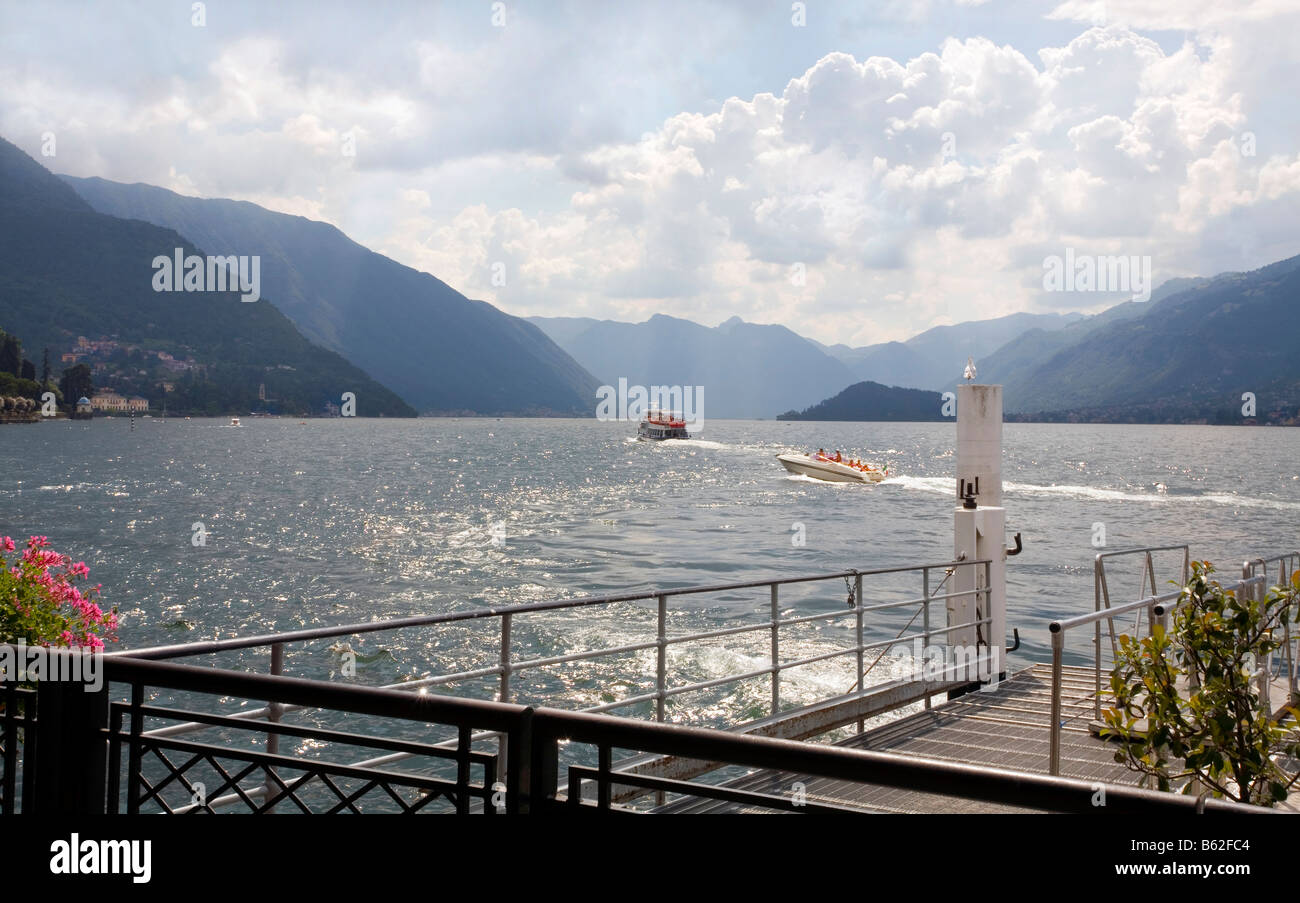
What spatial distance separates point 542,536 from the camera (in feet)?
124

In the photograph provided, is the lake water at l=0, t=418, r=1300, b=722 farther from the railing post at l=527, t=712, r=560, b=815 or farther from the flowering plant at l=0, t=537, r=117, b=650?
the railing post at l=527, t=712, r=560, b=815

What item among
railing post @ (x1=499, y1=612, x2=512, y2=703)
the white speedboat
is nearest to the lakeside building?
the white speedboat

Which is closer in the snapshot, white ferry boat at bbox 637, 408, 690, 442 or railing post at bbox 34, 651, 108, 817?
railing post at bbox 34, 651, 108, 817

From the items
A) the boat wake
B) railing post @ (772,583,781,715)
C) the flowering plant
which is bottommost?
railing post @ (772,583,781,715)

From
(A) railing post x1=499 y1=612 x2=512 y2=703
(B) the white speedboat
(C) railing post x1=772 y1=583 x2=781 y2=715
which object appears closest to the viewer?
(A) railing post x1=499 y1=612 x2=512 y2=703

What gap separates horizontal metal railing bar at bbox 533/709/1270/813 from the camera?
74.8 inches

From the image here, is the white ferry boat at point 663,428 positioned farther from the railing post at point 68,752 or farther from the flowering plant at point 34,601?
the railing post at point 68,752

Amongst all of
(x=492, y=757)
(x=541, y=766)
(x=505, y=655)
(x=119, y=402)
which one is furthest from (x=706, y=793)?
(x=119, y=402)

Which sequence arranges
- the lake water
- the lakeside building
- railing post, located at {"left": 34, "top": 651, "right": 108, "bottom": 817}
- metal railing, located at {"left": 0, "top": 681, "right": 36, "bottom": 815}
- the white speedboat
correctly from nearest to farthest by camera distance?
1. railing post, located at {"left": 34, "top": 651, "right": 108, "bottom": 817}
2. metal railing, located at {"left": 0, "top": 681, "right": 36, "bottom": 815}
3. the lake water
4. the white speedboat
5. the lakeside building

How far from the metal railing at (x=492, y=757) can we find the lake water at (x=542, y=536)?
12.4 m

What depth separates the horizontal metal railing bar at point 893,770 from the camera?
1.90m

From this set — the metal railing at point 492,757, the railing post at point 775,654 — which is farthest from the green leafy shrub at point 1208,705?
the railing post at point 775,654
